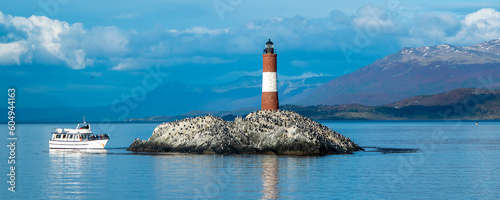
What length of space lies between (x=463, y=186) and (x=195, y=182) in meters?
17.1

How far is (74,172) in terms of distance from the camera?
4744cm

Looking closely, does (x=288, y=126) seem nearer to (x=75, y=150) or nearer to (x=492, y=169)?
(x=492, y=169)

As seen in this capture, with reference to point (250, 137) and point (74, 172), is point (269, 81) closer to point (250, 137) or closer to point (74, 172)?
point (250, 137)

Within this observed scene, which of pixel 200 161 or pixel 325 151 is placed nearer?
pixel 200 161

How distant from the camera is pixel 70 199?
3359 centimetres

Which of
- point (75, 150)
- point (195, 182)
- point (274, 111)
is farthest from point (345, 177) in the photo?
point (75, 150)

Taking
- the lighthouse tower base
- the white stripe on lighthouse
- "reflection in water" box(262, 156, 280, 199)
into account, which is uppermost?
the white stripe on lighthouse

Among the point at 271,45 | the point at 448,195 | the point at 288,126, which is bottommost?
the point at 448,195

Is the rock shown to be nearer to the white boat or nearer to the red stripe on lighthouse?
the red stripe on lighthouse

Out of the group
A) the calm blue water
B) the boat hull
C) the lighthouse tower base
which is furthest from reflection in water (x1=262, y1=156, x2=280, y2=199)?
the boat hull

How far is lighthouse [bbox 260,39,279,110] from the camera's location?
69125 mm

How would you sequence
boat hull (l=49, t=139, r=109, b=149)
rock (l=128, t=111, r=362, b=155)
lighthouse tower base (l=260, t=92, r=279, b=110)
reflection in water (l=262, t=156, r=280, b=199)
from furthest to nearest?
boat hull (l=49, t=139, r=109, b=149)
lighthouse tower base (l=260, t=92, r=279, b=110)
rock (l=128, t=111, r=362, b=155)
reflection in water (l=262, t=156, r=280, b=199)

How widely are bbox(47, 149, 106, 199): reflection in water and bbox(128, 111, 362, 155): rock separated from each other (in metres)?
7.55

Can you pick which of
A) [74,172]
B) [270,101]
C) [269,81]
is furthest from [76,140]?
[74,172]
